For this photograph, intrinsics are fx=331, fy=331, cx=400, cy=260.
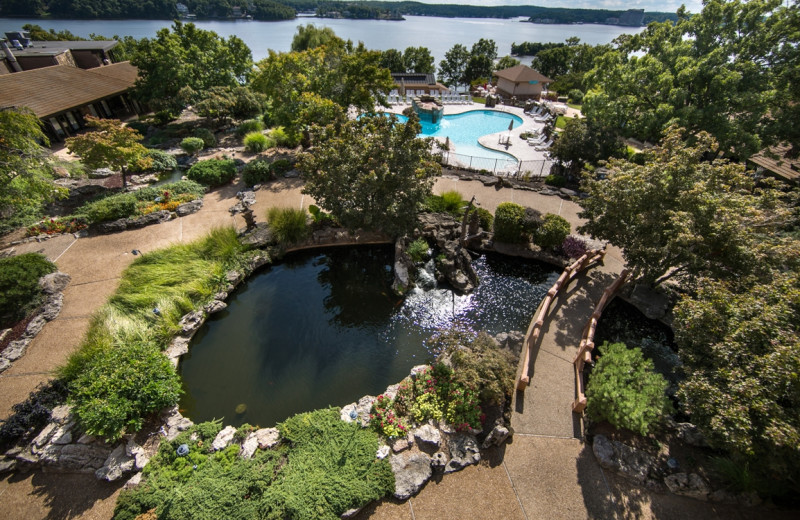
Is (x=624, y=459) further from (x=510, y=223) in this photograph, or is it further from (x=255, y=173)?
(x=255, y=173)

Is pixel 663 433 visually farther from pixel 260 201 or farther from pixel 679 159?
pixel 260 201

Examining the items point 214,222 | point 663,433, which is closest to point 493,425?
point 663,433

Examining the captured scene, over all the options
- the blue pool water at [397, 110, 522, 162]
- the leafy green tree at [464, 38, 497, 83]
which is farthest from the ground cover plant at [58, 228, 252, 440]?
the leafy green tree at [464, 38, 497, 83]

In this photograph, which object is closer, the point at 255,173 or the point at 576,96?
the point at 255,173

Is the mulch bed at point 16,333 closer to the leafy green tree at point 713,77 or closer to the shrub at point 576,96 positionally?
the leafy green tree at point 713,77

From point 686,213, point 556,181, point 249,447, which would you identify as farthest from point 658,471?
point 556,181

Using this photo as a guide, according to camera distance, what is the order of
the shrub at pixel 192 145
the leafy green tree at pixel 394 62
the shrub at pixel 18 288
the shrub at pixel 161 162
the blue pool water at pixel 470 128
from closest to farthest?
1. the shrub at pixel 18 288
2. the shrub at pixel 161 162
3. the shrub at pixel 192 145
4. the blue pool water at pixel 470 128
5. the leafy green tree at pixel 394 62

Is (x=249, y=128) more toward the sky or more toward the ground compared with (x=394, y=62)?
more toward the ground

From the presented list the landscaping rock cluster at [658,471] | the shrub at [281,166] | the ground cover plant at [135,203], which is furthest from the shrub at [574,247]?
the ground cover plant at [135,203]
